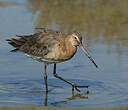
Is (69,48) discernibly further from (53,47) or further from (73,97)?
(73,97)

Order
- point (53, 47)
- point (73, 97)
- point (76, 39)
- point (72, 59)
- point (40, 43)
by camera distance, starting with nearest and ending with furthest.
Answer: point (73, 97) < point (76, 39) < point (53, 47) < point (40, 43) < point (72, 59)

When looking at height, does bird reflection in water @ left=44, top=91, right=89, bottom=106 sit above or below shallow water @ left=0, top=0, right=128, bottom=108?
below

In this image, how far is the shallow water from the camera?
8.67 m

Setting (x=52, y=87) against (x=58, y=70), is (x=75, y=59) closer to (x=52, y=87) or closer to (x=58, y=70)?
(x=58, y=70)

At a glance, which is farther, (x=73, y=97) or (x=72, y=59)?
(x=72, y=59)

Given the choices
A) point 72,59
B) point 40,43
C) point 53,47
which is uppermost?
point 40,43

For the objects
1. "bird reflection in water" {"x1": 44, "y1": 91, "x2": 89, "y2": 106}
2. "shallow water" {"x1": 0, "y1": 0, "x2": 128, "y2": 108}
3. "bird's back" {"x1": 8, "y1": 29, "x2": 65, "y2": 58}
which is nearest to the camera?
"bird reflection in water" {"x1": 44, "y1": 91, "x2": 89, "y2": 106}

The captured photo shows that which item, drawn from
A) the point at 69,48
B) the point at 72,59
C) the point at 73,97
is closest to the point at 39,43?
the point at 69,48

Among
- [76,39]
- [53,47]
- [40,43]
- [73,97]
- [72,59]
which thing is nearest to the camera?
[73,97]

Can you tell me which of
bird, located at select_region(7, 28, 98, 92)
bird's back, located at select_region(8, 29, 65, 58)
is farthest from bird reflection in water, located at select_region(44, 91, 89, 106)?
bird's back, located at select_region(8, 29, 65, 58)

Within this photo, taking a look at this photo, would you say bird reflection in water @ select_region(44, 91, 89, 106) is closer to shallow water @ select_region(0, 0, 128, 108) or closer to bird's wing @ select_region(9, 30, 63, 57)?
shallow water @ select_region(0, 0, 128, 108)

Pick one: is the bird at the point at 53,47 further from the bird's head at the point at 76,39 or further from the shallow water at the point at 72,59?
the shallow water at the point at 72,59

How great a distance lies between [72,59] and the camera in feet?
36.9

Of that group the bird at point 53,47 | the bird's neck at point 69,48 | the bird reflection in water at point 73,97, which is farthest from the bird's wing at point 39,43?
the bird reflection in water at point 73,97
